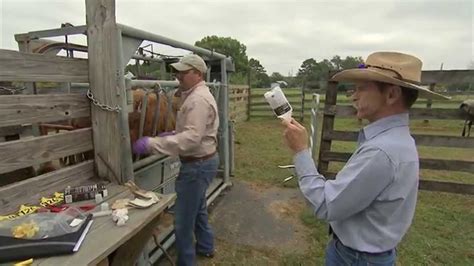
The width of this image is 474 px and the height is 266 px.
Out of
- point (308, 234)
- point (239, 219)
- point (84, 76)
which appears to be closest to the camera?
point (84, 76)

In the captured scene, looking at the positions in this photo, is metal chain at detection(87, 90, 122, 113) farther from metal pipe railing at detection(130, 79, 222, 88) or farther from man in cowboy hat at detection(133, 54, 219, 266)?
man in cowboy hat at detection(133, 54, 219, 266)

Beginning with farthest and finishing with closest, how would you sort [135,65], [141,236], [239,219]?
[135,65], [239,219], [141,236]

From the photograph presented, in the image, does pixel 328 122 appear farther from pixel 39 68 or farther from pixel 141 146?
pixel 39 68

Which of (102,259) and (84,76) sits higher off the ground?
(84,76)

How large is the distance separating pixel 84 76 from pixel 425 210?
4.41m

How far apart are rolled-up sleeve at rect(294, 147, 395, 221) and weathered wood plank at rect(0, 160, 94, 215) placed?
1461 millimetres

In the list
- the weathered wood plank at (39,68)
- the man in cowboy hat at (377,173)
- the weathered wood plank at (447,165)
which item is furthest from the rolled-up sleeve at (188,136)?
the weathered wood plank at (447,165)

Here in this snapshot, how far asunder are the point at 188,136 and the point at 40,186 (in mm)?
1041

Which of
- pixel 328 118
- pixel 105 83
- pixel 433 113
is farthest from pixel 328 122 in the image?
pixel 105 83

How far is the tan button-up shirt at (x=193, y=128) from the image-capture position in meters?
2.46

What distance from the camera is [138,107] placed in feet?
9.12

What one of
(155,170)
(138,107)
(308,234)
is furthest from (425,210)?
(138,107)

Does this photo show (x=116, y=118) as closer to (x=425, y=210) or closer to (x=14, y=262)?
(x=14, y=262)

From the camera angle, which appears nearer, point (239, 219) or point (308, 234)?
point (308, 234)
